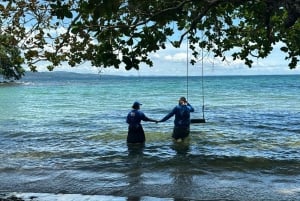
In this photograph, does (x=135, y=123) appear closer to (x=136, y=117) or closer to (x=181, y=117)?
(x=136, y=117)

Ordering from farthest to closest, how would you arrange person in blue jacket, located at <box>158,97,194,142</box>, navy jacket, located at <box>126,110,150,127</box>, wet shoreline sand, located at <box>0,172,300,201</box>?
1. person in blue jacket, located at <box>158,97,194,142</box>
2. navy jacket, located at <box>126,110,150,127</box>
3. wet shoreline sand, located at <box>0,172,300,201</box>

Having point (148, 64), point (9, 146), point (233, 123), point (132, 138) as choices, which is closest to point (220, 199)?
point (148, 64)

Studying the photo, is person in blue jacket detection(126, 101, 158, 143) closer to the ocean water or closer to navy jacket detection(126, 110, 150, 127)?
navy jacket detection(126, 110, 150, 127)

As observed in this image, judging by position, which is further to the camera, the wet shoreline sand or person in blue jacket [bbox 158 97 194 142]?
person in blue jacket [bbox 158 97 194 142]

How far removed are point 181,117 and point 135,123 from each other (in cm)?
189

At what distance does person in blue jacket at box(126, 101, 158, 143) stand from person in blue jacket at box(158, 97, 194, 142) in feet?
2.93

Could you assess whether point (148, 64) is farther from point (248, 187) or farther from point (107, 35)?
point (248, 187)

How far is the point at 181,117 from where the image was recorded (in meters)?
18.3

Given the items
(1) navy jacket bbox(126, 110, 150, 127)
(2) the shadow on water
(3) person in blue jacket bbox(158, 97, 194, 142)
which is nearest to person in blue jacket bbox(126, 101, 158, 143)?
(1) navy jacket bbox(126, 110, 150, 127)

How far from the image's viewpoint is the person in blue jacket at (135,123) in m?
17.7

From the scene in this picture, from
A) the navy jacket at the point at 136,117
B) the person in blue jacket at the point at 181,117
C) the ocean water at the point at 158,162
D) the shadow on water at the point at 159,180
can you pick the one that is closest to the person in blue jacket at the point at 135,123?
the navy jacket at the point at 136,117

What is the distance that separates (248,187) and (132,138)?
7.46 meters

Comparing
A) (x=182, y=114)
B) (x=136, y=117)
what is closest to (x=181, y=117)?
(x=182, y=114)

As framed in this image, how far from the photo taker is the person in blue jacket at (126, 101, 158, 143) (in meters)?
17.7
